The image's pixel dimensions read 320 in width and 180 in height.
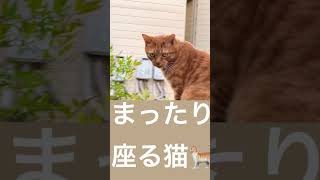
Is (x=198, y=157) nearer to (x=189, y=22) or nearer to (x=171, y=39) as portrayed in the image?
(x=171, y=39)

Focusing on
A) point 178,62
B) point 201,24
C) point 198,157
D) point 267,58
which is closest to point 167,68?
point 178,62

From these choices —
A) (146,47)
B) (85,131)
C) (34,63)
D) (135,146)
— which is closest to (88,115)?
(85,131)

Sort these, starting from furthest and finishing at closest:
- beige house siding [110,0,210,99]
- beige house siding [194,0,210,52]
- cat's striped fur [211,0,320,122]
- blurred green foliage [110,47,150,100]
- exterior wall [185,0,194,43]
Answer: exterior wall [185,0,194,43] → beige house siding [110,0,210,99] → beige house siding [194,0,210,52] → blurred green foliage [110,47,150,100] → cat's striped fur [211,0,320,122]

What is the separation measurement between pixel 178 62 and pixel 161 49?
112 mm

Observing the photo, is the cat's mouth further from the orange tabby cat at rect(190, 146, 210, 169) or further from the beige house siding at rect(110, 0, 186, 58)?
the orange tabby cat at rect(190, 146, 210, 169)

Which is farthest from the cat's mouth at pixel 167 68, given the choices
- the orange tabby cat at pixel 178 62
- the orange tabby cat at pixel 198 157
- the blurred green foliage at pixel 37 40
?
the blurred green foliage at pixel 37 40

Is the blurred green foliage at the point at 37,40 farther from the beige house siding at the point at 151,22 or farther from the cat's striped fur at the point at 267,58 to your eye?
the beige house siding at the point at 151,22

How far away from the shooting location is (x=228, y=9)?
31.4 inches

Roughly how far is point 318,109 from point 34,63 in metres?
0.77

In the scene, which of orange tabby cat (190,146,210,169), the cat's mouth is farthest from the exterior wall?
orange tabby cat (190,146,210,169)

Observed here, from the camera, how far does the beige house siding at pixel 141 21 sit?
2371mm

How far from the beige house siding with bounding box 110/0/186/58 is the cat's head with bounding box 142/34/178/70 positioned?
0.03 meters

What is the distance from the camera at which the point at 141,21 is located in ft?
8.23

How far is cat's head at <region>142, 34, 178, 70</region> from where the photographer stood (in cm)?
237
